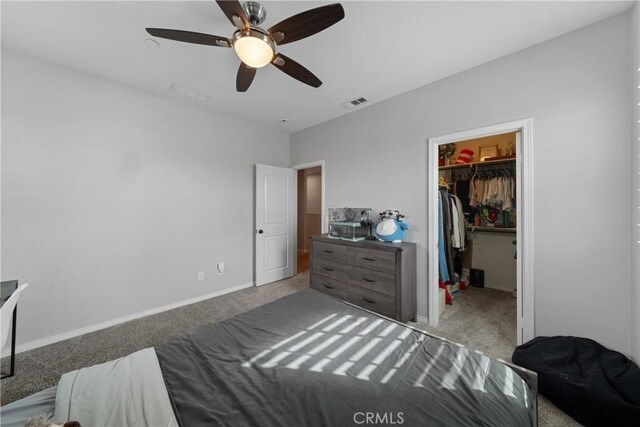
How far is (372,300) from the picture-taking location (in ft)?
8.73

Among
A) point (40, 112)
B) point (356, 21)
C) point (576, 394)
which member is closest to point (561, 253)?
point (576, 394)

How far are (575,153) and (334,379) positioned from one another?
2.39m

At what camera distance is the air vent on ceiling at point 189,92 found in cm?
277

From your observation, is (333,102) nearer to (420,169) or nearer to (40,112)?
(420,169)

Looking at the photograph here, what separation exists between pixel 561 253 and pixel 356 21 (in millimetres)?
2417

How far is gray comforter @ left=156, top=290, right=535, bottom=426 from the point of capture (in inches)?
34.1

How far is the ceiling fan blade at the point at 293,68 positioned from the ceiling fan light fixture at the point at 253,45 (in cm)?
11

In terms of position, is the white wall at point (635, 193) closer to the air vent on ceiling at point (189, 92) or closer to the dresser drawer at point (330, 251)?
the dresser drawer at point (330, 251)

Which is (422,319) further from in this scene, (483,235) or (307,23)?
(307,23)

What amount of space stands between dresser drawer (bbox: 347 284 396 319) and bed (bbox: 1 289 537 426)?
118 centimetres

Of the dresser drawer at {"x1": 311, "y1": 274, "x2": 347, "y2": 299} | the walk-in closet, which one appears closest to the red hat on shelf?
the walk-in closet

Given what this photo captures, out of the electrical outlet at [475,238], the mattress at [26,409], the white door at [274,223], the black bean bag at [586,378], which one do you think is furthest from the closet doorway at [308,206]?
the mattress at [26,409]

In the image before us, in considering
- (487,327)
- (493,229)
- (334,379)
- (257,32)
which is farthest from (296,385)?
(493,229)

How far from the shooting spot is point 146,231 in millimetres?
2887
